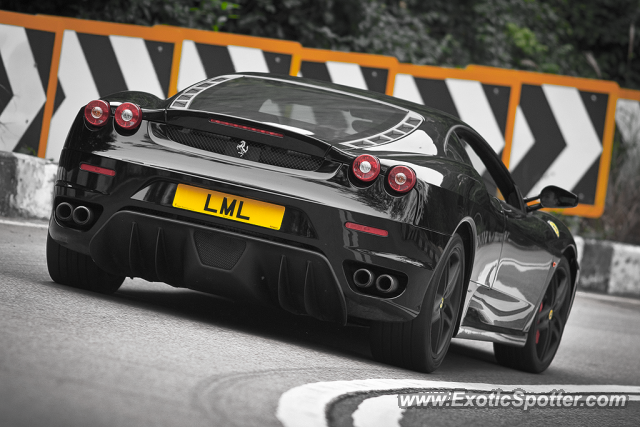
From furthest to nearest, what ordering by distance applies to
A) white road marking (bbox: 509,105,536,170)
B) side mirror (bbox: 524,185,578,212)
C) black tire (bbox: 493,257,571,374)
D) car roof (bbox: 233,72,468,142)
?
1. white road marking (bbox: 509,105,536,170)
2. black tire (bbox: 493,257,571,374)
3. side mirror (bbox: 524,185,578,212)
4. car roof (bbox: 233,72,468,142)

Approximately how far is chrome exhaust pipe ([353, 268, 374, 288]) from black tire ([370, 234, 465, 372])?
0.28 metres

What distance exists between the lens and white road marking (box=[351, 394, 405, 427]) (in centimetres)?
378

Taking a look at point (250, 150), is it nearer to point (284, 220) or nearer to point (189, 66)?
point (284, 220)

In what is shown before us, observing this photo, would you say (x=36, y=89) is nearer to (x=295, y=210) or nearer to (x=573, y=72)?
(x=295, y=210)

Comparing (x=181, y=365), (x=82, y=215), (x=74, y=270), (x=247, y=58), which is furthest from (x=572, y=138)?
(x=181, y=365)

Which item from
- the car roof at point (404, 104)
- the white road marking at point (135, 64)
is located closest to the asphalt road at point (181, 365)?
the car roof at point (404, 104)

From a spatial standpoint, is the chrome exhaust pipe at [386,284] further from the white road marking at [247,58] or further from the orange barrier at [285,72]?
the white road marking at [247,58]

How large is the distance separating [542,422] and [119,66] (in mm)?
7087

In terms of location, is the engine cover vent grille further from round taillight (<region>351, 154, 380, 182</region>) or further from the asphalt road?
the asphalt road

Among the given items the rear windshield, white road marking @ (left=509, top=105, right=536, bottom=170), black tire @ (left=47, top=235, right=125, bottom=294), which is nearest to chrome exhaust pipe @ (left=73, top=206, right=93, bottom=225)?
black tire @ (left=47, top=235, right=125, bottom=294)

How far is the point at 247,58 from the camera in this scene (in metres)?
10.9

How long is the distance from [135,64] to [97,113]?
568cm

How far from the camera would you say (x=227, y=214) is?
4.78 metres

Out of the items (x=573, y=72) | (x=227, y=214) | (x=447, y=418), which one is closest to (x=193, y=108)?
(x=227, y=214)
